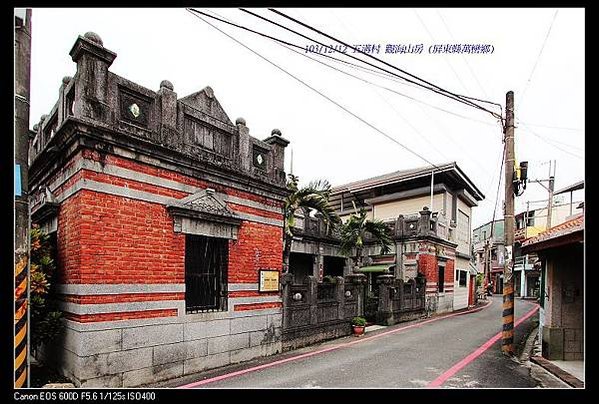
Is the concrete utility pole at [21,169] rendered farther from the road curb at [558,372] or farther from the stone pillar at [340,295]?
the stone pillar at [340,295]

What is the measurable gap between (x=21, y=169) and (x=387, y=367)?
7441 millimetres

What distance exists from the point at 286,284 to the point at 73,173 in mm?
5573

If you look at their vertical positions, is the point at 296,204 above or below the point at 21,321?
above

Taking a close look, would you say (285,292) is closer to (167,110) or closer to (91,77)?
(167,110)

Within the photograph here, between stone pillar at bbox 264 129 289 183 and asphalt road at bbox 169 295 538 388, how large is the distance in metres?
4.50

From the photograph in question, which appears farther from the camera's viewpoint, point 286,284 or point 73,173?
point 286,284

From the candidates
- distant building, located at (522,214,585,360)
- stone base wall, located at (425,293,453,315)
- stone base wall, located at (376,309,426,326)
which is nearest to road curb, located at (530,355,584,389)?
distant building, located at (522,214,585,360)

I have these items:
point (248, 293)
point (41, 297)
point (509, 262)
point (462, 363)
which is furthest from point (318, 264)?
point (41, 297)

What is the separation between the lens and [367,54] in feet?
22.4

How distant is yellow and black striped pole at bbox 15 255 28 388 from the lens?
14.1ft

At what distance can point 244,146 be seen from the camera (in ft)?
30.5

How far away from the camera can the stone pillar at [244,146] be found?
30.2 ft
